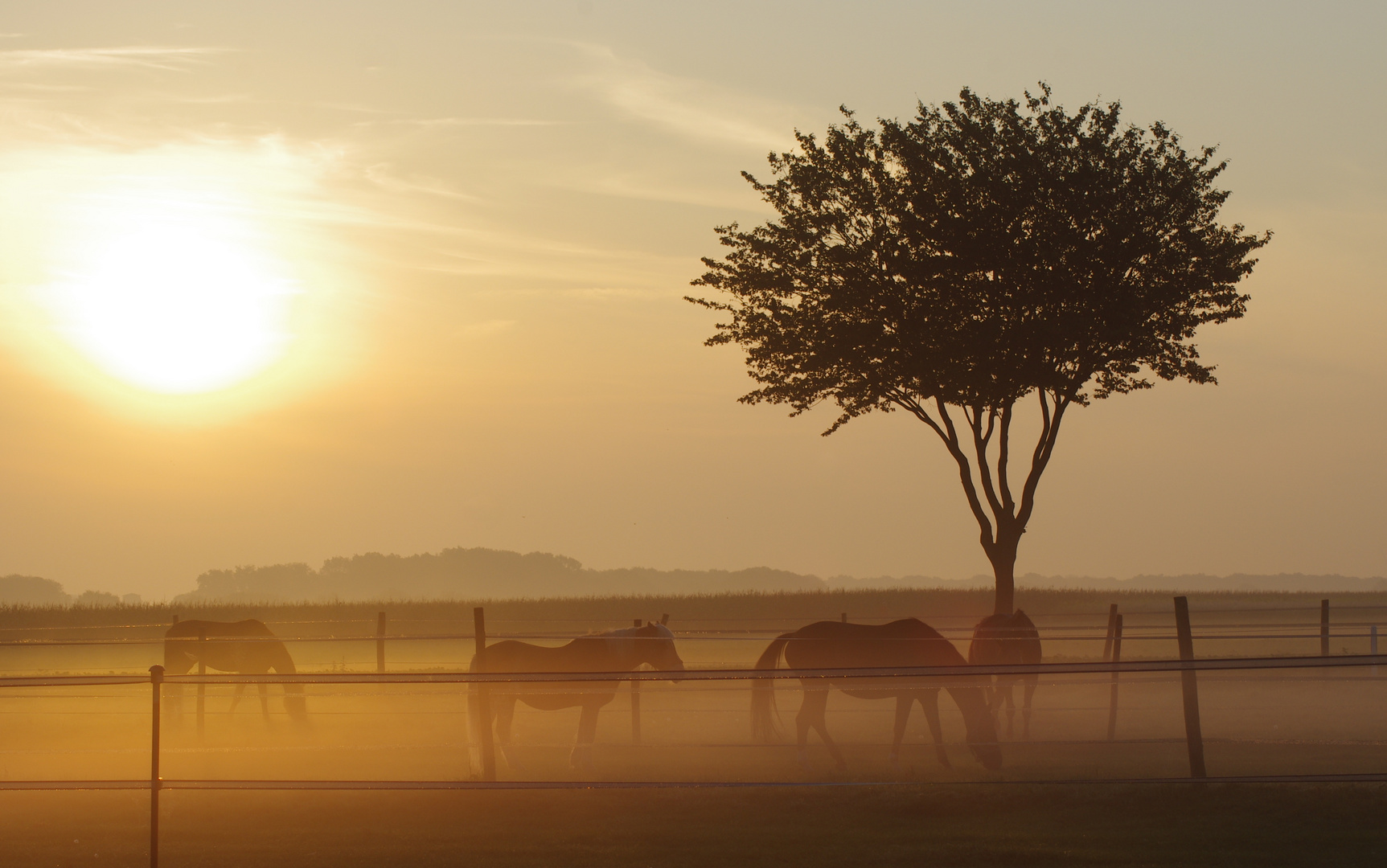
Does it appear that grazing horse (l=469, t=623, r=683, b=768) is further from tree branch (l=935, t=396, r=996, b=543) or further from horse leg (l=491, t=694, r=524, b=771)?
tree branch (l=935, t=396, r=996, b=543)

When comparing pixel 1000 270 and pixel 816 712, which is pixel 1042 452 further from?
pixel 816 712

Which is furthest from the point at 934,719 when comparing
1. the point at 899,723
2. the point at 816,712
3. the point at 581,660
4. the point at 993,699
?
the point at 581,660

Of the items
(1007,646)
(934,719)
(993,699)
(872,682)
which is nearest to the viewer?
(934,719)

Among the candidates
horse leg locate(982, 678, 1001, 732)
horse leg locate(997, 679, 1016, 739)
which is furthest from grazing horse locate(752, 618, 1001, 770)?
horse leg locate(997, 679, 1016, 739)

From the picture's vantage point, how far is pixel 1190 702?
44.7 ft

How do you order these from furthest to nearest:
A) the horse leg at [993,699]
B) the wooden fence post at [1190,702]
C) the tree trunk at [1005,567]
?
the tree trunk at [1005,567] < the horse leg at [993,699] < the wooden fence post at [1190,702]

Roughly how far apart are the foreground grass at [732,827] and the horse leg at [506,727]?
87.1 inches

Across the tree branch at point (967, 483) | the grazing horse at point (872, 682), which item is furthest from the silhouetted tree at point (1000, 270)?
the grazing horse at point (872, 682)

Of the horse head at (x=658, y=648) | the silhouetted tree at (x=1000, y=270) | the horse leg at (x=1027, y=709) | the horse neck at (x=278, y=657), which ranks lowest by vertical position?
the horse leg at (x=1027, y=709)

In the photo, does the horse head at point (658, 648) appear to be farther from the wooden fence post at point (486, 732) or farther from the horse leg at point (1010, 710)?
the horse leg at point (1010, 710)

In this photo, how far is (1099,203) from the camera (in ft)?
90.9

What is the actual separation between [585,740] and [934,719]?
13.9 ft

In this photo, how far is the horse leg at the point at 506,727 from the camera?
1539 cm

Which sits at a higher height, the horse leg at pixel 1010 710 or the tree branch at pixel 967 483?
the tree branch at pixel 967 483
